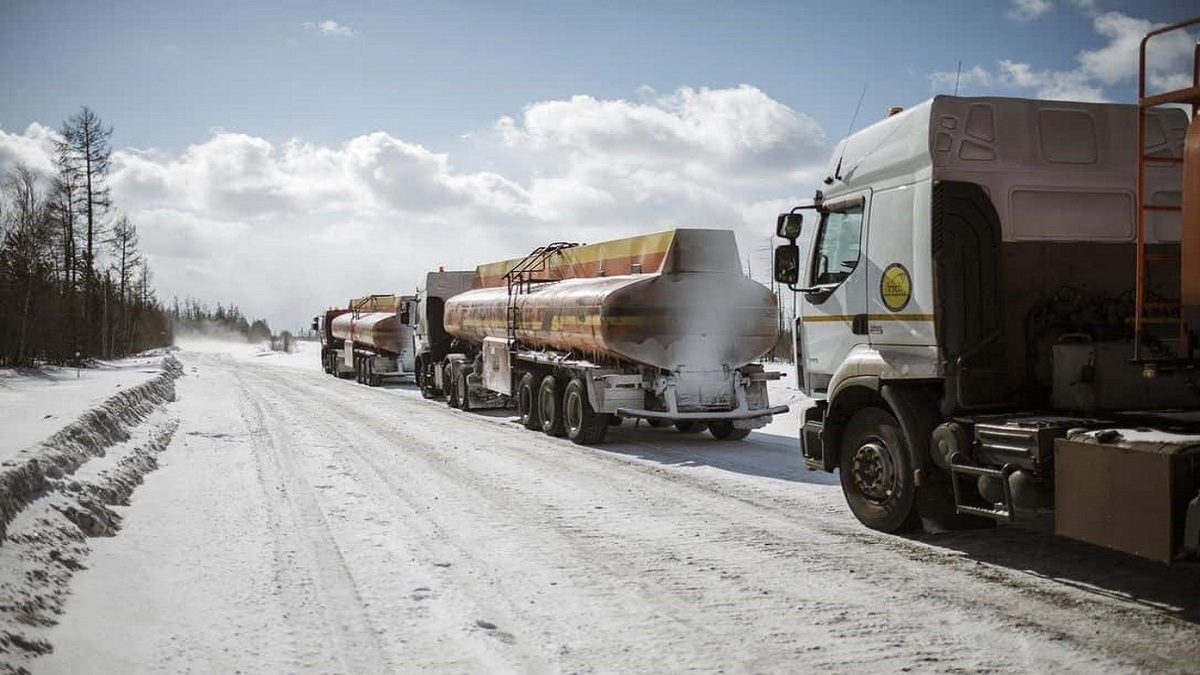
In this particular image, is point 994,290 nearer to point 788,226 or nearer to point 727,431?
point 788,226

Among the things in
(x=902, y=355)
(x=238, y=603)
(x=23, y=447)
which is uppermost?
(x=902, y=355)

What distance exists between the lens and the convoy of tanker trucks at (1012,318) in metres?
4.76

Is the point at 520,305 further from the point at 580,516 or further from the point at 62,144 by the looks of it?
the point at 62,144

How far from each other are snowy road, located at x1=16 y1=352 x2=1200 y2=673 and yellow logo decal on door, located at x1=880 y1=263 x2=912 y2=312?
1.94m

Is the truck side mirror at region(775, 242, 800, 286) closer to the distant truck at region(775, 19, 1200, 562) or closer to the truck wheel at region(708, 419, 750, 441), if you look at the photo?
the distant truck at region(775, 19, 1200, 562)

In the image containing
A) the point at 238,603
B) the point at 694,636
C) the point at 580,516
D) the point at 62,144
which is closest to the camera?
the point at 694,636

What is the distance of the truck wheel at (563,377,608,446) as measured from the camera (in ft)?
42.8

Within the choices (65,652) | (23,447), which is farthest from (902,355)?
(23,447)

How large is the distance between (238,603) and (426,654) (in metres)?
1.60

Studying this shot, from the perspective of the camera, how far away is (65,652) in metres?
4.20

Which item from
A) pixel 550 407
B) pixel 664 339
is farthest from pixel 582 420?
pixel 664 339

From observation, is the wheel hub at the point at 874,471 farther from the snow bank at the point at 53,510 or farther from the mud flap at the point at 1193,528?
the snow bank at the point at 53,510

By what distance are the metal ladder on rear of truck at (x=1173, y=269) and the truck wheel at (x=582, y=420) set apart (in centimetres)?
838

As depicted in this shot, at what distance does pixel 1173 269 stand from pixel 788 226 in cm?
295
